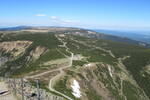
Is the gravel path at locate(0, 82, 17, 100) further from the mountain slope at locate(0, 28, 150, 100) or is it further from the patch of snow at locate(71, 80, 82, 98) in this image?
the patch of snow at locate(71, 80, 82, 98)

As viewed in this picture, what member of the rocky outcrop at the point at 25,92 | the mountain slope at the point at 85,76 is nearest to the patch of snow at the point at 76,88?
the mountain slope at the point at 85,76

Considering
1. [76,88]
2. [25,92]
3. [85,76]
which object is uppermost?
[25,92]

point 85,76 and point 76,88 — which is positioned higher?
point 76,88

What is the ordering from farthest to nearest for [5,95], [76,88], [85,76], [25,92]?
1. [85,76]
2. [76,88]
3. [25,92]
4. [5,95]

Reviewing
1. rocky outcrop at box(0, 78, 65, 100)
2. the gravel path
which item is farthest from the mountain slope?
the gravel path

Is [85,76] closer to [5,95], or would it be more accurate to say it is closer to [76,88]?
[76,88]

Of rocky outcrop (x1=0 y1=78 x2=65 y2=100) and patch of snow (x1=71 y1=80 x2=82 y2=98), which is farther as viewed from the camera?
patch of snow (x1=71 y1=80 x2=82 y2=98)

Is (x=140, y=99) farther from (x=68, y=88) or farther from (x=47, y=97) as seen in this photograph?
(x=47, y=97)

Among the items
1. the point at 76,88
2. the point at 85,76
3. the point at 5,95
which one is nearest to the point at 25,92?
the point at 5,95

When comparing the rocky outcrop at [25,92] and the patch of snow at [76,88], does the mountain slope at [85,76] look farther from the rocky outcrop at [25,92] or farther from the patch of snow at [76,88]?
the rocky outcrop at [25,92]

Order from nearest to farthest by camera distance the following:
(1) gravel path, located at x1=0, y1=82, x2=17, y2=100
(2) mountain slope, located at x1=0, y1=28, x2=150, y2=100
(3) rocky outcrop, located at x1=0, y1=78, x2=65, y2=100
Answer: (1) gravel path, located at x1=0, y1=82, x2=17, y2=100 → (3) rocky outcrop, located at x1=0, y1=78, x2=65, y2=100 → (2) mountain slope, located at x1=0, y1=28, x2=150, y2=100

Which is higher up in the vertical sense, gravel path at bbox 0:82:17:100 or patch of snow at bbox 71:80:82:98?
gravel path at bbox 0:82:17:100
